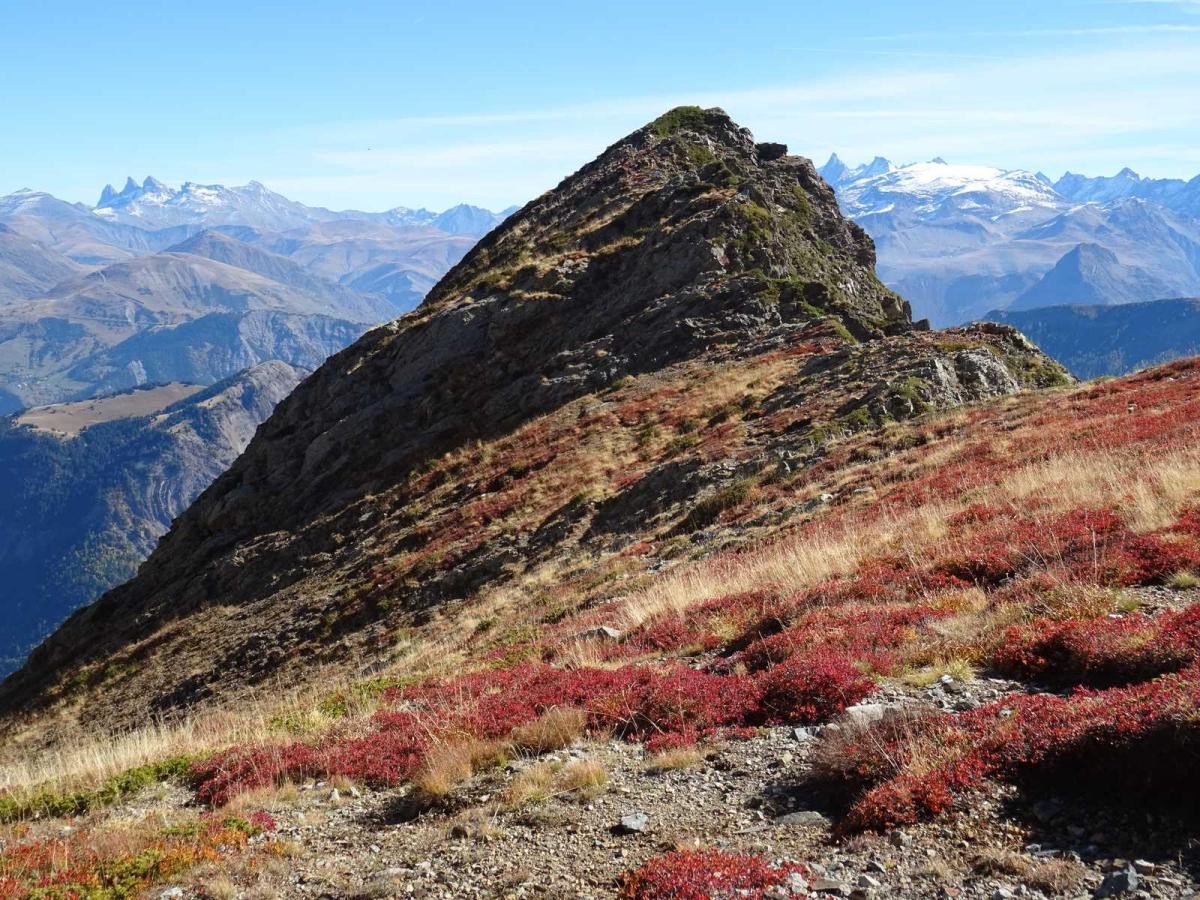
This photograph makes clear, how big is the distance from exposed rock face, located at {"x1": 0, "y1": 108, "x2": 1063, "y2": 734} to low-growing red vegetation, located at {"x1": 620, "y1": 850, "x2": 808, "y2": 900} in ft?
61.0

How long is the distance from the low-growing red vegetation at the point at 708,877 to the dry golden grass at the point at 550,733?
3365mm

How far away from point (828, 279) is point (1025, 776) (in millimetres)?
45214

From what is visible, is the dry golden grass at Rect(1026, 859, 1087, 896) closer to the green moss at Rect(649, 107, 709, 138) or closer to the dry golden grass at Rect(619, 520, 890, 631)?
the dry golden grass at Rect(619, 520, 890, 631)

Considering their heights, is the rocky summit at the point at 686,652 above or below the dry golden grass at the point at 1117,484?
below

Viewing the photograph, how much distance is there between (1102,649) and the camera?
365 inches

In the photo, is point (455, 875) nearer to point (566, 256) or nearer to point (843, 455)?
point (843, 455)

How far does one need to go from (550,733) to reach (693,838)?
10.5 ft

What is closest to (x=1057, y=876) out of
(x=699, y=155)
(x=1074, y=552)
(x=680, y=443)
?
(x=1074, y=552)

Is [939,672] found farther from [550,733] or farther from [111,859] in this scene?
[111,859]

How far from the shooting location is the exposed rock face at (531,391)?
30.3 m

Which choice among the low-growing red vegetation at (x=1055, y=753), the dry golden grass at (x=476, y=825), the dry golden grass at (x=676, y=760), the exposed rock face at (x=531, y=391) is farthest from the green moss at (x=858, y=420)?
the dry golden grass at (x=476, y=825)

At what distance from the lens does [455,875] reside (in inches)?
302

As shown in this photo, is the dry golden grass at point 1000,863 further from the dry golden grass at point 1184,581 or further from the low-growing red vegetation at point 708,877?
the dry golden grass at point 1184,581

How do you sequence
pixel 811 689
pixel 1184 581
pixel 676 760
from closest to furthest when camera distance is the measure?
1. pixel 676 760
2. pixel 811 689
3. pixel 1184 581
